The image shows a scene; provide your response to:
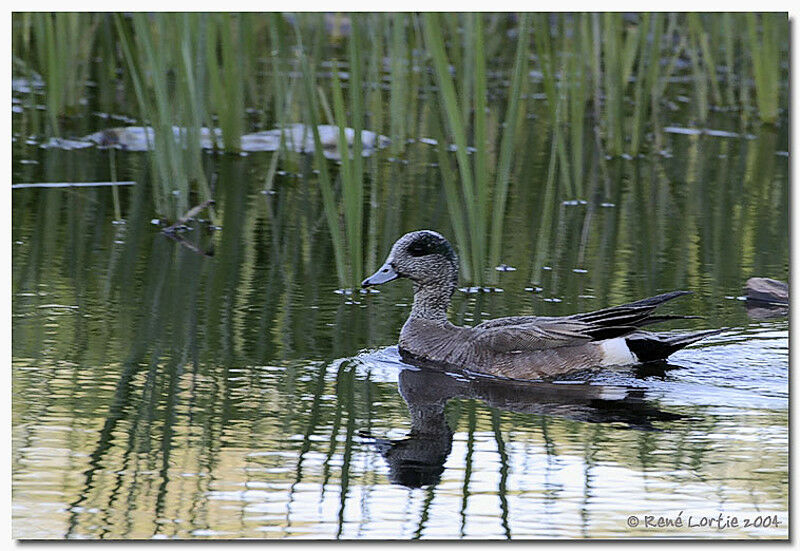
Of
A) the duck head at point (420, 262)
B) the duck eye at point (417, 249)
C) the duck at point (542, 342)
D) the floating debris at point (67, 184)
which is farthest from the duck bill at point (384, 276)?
the floating debris at point (67, 184)

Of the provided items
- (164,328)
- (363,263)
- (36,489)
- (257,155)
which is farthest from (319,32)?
(36,489)

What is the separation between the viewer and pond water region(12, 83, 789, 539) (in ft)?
14.5

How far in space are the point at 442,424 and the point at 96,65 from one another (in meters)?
9.65

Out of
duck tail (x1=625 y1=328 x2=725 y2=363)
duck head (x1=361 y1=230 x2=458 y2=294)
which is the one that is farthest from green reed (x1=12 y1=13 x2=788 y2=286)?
duck tail (x1=625 y1=328 x2=725 y2=363)

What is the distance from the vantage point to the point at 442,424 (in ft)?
17.8

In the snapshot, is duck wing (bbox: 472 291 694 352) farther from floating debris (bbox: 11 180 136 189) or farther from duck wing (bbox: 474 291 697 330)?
→ floating debris (bbox: 11 180 136 189)

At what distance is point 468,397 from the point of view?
19.4ft

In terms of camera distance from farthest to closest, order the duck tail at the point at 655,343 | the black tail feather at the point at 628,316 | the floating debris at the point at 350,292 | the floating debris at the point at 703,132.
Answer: the floating debris at the point at 703,132
the floating debris at the point at 350,292
the duck tail at the point at 655,343
the black tail feather at the point at 628,316

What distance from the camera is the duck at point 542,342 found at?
627 centimetres

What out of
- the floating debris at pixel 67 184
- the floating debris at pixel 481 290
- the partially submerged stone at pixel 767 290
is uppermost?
the floating debris at pixel 67 184

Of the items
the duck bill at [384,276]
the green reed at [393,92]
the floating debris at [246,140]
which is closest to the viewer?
the duck bill at [384,276]

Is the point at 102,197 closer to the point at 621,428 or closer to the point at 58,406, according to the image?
the point at 58,406

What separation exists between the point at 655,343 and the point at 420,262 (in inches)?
48.1

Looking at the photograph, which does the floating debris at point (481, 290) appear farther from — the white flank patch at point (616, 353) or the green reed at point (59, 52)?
the green reed at point (59, 52)
